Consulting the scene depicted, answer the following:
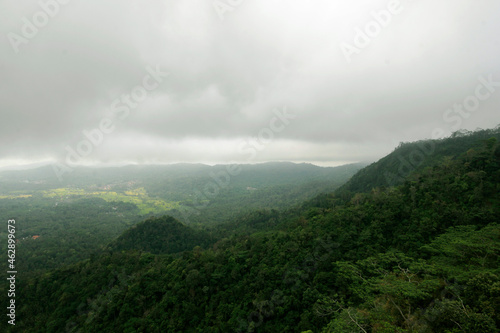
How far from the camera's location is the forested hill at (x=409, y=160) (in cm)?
7256

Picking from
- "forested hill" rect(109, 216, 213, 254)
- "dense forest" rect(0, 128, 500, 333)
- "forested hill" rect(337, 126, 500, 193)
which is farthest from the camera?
"forested hill" rect(337, 126, 500, 193)

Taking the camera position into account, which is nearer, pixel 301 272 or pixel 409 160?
pixel 301 272

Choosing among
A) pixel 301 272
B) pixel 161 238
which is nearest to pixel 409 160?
pixel 301 272

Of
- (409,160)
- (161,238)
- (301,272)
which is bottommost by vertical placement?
(161,238)

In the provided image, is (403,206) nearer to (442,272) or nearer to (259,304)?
(442,272)

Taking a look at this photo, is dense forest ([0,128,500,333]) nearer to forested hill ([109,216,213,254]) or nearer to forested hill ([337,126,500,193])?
forested hill ([109,216,213,254])

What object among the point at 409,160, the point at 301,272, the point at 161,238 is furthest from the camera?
the point at 409,160

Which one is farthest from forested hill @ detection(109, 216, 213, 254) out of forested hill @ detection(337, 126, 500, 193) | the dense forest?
forested hill @ detection(337, 126, 500, 193)

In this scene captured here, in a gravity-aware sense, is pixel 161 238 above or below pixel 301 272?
below

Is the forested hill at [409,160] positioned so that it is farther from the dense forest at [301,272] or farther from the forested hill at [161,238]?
the forested hill at [161,238]

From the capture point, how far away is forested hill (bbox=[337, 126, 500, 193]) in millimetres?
72562

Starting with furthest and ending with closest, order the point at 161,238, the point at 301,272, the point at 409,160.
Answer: the point at 409,160 < the point at 161,238 < the point at 301,272

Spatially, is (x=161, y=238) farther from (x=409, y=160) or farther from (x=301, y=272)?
(x=409, y=160)

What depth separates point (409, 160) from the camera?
89500 mm
